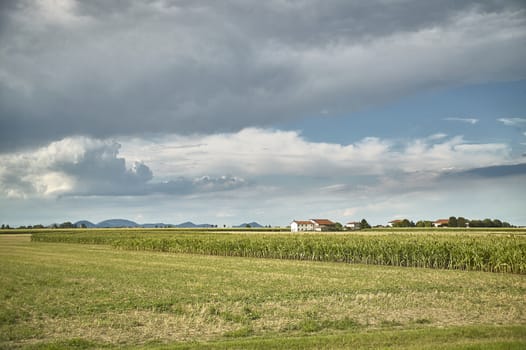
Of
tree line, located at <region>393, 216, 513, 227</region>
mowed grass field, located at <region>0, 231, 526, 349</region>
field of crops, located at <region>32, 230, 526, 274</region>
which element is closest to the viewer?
mowed grass field, located at <region>0, 231, 526, 349</region>

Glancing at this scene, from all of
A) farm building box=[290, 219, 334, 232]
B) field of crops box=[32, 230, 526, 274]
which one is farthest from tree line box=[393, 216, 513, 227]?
field of crops box=[32, 230, 526, 274]

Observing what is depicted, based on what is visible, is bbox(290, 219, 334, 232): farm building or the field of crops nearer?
the field of crops

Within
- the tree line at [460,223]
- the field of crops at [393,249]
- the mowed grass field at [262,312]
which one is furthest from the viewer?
the tree line at [460,223]

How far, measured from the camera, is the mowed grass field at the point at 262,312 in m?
12.2

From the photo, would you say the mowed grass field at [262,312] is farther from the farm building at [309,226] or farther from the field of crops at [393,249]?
the farm building at [309,226]

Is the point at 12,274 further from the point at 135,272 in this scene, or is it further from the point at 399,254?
the point at 399,254

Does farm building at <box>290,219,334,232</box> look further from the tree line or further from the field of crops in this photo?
the field of crops

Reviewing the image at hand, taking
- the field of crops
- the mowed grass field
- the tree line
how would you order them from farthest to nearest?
the tree line → the field of crops → the mowed grass field

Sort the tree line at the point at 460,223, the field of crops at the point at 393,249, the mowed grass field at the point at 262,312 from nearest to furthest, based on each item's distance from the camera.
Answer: the mowed grass field at the point at 262,312 < the field of crops at the point at 393,249 < the tree line at the point at 460,223

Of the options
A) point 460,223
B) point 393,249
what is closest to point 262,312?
point 393,249

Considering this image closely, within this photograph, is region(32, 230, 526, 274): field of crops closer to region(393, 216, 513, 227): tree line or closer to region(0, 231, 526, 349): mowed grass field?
region(0, 231, 526, 349): mowed grass field

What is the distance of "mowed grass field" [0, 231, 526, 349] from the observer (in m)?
12.2

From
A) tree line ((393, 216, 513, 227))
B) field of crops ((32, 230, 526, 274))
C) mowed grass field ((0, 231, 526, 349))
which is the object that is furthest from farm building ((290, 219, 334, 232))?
mowed grass field ((0, 231, 526, 349))

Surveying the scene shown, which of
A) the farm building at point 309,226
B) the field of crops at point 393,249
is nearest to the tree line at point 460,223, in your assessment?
the farm building at point 309,226
